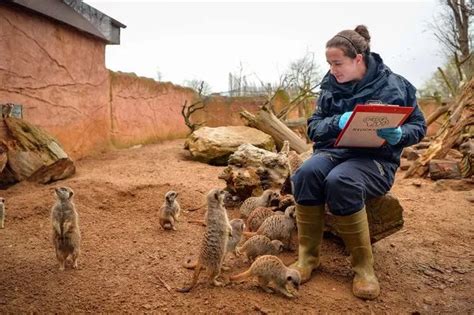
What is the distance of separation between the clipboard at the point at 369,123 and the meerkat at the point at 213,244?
2.88 feet

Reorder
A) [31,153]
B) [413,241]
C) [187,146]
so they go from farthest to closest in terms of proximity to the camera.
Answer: [187,146]
[31,153]
[413,241]

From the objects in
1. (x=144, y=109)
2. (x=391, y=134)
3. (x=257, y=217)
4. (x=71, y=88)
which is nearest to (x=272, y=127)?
(x=71, y=88)

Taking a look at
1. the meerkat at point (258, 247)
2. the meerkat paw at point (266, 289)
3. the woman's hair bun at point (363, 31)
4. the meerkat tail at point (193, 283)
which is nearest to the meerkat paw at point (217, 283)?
the meerkat tail at point (193, 283)

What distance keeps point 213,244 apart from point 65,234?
966 mm

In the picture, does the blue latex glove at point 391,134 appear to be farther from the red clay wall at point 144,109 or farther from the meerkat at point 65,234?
the red clay wall at point 144,109

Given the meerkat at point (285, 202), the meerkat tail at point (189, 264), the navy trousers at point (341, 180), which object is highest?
the navy trousers at point (341, 180)

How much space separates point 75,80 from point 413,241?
5734mm

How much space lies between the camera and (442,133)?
662 centimetres

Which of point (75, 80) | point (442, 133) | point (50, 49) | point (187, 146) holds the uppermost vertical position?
point (50, 49)

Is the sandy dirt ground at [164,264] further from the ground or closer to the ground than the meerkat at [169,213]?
closer to the ground

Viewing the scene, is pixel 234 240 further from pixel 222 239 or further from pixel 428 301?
pixel 428 301

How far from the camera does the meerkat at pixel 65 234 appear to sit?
2574mm

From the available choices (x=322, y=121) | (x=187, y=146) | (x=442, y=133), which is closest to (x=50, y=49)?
(x=187, y=146)

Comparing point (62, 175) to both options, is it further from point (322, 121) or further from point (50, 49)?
point (322, 121)
